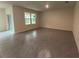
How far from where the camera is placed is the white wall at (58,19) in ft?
29.3

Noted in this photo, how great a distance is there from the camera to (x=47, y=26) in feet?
38.1

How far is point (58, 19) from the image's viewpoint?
10.1 meters

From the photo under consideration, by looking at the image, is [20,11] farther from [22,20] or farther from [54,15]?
[54,15]

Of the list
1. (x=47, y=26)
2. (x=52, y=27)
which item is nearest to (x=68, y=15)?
(x=52, y=27)

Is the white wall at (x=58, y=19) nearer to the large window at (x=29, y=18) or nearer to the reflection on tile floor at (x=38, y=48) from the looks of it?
the large window at (x=29, y=18)

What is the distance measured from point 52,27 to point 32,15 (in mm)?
2651

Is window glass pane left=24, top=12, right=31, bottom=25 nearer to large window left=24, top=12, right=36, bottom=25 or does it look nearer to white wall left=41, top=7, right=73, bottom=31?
large window left=24, top=12, right=36, bottom=25

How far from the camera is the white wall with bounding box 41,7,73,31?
894 centimetres

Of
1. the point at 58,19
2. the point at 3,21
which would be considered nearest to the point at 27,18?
the point at 3,21

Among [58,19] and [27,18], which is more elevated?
[27,18]

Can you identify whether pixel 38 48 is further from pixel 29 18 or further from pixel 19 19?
pixel 29 18

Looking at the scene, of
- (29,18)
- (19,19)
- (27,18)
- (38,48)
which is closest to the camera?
(38,48)

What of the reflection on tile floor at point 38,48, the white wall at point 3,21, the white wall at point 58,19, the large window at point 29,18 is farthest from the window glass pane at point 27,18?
the reflection on tile floor at point 38,48

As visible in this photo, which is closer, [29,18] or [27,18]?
[27,18]
